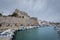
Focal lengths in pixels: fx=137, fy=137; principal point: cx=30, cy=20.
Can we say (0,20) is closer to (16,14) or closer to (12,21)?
(12,21)

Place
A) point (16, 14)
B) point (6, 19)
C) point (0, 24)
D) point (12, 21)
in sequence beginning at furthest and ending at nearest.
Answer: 1. point (16, 14)
2. point (12, 21)
3. point (6, 19)
4. point (0, 24)

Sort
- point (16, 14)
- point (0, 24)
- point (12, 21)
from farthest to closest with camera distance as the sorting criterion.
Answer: point (16, 14), point (12, 21), point (0, 24)

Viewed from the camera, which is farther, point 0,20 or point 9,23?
point 9,23

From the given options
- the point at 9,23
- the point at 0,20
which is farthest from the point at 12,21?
the point at 0,20

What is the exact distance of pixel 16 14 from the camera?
71688mm

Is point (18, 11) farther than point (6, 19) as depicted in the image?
Yes

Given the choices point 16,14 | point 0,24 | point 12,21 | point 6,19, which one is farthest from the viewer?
point 16,14

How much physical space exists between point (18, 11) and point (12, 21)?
26.4 metres

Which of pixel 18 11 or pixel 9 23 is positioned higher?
pixel 18 11

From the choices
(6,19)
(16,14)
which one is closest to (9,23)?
(6,19)

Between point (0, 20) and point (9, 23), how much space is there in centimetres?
606

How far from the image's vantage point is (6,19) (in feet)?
146

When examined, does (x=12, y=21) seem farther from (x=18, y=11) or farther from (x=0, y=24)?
(x=18, y=11)

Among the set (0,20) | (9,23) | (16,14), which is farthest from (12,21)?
(16,14)
